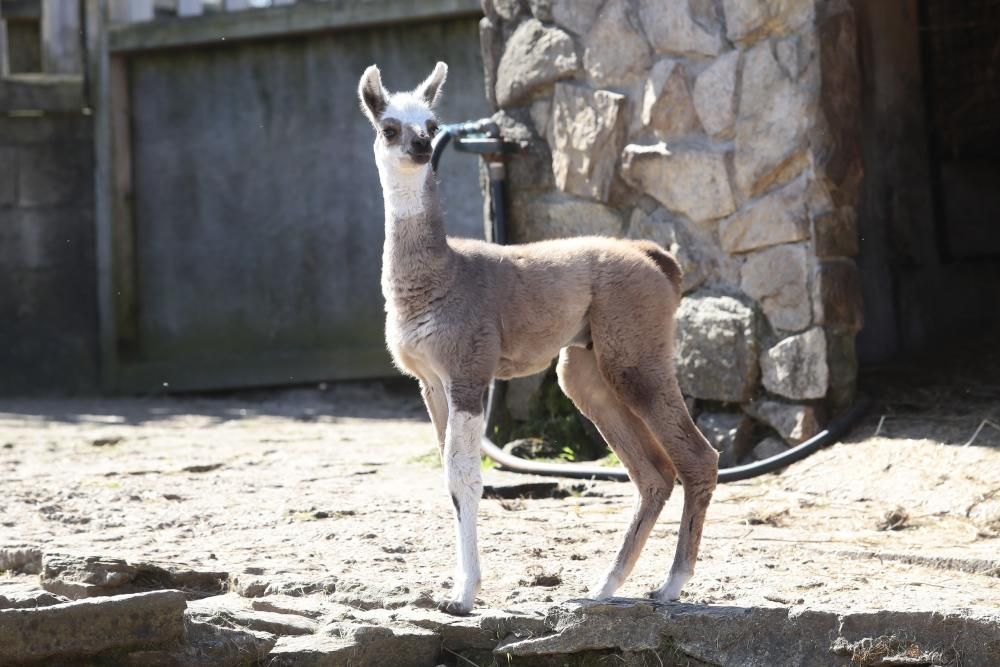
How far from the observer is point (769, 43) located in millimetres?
6469

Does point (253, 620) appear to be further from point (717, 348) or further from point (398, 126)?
point (717, 348)

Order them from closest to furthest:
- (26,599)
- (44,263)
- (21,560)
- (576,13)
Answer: (26,599)
(21,560)
(576,13)
(44,263)

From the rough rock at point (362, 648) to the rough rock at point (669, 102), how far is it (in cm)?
354

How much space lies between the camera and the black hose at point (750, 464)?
6.33 m

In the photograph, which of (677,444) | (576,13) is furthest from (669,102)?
(677,444)

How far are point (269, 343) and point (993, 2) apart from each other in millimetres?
5618

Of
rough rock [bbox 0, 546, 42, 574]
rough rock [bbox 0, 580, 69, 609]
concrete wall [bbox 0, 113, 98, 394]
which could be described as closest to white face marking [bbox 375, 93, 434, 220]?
rough rock [bbox 0, 580, 69, 609]

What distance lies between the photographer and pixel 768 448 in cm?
657

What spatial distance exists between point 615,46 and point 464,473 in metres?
3.39

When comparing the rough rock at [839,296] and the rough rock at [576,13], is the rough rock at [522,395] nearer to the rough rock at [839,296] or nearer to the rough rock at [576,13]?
the rough rock at [839,296]

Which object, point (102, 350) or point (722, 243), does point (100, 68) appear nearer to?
point (102, 350)

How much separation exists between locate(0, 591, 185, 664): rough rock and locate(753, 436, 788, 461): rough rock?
3.56 meters

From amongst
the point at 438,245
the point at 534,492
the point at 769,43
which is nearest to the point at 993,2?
the point at 769,43

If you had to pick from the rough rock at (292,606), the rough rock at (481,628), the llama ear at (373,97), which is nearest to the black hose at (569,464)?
the llama ear at (373,97)
